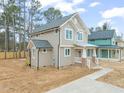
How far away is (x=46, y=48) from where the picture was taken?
21.0 metres

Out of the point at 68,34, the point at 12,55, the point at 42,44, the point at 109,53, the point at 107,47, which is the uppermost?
the point at 68,34

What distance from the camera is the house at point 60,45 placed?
20531 mm

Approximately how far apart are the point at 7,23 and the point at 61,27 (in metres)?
25.0

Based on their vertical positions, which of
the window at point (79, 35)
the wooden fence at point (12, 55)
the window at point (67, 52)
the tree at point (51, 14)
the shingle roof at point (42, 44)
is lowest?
the wooden fence at point (12, 55)

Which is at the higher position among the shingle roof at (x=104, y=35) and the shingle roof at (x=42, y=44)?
the shingle roof at (x=104, y=35)

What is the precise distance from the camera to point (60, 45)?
20422 millimetres

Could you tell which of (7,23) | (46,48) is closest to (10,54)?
(7,23)

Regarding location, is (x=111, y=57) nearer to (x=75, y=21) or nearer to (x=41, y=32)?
(x=75, y=21)

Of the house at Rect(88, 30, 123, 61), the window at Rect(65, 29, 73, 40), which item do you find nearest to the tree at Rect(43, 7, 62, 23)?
the house at Rect(88, 30, 123, 61)

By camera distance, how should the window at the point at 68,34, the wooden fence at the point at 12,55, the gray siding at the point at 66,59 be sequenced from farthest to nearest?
the wooden fence at the point at 12,55, the window at the point at 68,34, the gray siding at the point at 66,59

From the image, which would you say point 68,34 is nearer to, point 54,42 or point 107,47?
point 54,42

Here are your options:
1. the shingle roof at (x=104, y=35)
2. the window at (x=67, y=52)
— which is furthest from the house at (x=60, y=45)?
the shingle roof at (x=104, y=35)

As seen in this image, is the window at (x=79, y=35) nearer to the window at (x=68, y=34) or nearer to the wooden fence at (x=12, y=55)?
the window at (x=68, y=34)

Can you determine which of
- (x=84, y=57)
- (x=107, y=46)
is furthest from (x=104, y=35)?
(x=84, y=57)
